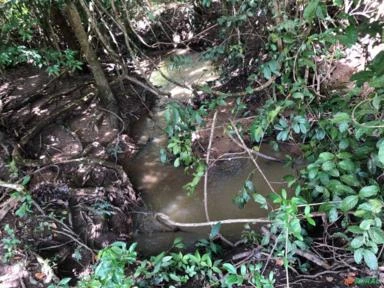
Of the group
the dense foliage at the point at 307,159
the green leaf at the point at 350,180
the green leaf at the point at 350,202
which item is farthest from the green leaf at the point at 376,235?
the green leaf at the point at 350,180

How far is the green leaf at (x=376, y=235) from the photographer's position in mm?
2293

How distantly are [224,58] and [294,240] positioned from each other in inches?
170

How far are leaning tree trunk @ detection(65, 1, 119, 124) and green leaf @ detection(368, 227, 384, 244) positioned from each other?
4.28 meters

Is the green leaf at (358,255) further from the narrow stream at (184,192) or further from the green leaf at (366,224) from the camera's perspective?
the narrow stream at (184,192)

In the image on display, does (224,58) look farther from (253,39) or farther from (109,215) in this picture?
(109,215)

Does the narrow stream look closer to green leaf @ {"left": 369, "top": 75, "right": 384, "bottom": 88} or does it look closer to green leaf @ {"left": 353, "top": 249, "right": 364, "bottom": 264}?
green leaf @ {"left": 353, "top": 249, "right": 364, "bottom": 264}

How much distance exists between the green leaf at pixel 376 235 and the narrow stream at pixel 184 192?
5.50 ft

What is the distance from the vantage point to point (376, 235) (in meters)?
2.32

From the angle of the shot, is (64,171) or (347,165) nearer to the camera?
(347,165)

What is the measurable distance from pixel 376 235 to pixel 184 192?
8.60 ft

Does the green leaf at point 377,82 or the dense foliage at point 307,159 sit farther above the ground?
the green leaf at point 377,82

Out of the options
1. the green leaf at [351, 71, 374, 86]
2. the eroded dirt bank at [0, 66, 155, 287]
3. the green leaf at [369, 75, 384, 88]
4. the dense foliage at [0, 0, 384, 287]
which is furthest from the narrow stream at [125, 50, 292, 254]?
the green leaf at [369, 75, 384, 88]

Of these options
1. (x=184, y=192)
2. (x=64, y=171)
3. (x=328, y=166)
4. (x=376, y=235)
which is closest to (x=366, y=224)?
(x=376, y=235)

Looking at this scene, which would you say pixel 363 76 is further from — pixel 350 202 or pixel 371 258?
pixel 371 258
